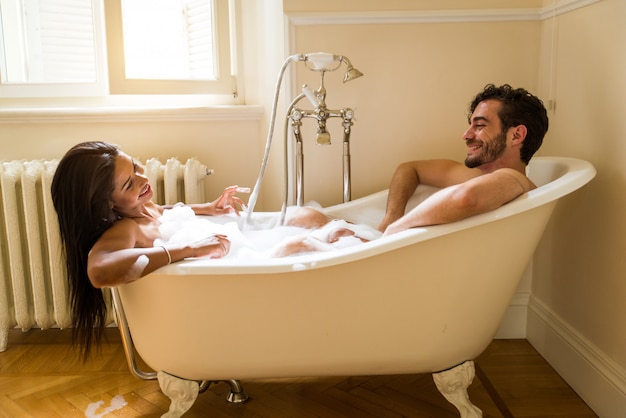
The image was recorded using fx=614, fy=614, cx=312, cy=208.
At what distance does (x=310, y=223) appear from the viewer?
213 centimetres

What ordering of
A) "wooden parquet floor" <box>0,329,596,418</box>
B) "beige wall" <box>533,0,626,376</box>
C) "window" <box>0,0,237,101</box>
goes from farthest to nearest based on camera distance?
"window" <box>0,0,237,101</box>
"wooden parquet floor" <box>0,329,596,418</box>
"beige wall" <box>533,0,626,376</box>

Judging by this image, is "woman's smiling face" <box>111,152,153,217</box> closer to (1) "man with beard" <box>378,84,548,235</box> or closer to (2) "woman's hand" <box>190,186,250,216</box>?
(2) "woman's hand" <box>190,186,250,216</box>

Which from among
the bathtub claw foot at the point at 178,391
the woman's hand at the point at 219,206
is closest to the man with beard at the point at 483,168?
the woman's hand at the point at 219,206

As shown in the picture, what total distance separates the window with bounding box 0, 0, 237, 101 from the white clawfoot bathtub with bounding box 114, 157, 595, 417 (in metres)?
1.27

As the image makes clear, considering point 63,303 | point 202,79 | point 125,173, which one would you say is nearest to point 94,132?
point 202,79

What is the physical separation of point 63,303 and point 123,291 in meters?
0.85

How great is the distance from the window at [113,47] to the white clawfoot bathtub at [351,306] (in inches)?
50.0

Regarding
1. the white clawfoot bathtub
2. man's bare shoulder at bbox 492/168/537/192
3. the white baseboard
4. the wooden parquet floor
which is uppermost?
man's bare shoulder at bbox 492/168/537/192

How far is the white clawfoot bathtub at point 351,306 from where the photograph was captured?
1522mm

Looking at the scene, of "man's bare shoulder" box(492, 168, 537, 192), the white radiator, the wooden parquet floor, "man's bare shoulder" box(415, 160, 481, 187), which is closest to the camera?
"man's bare shoulder" box(492, 168, 537, 192)

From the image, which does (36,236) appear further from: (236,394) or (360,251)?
(360,251)

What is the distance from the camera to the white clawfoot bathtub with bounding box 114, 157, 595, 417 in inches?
59.9

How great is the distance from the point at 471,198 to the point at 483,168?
50cm

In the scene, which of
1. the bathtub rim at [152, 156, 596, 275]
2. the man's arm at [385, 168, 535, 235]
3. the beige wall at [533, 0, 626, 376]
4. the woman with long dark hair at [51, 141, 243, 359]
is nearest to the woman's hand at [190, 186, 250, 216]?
the woman with long dark hair at [51, 141, 243, 359]
